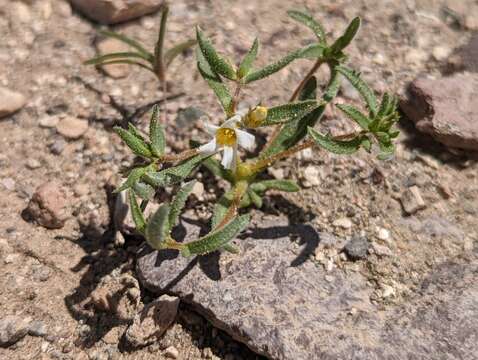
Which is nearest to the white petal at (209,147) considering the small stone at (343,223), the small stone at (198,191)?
the small stone at (198,191)

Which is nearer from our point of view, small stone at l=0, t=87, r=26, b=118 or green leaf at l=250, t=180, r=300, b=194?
green leaf at l=250, t=180, r=300, b=194

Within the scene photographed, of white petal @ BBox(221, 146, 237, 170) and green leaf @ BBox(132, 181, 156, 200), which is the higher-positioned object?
white petal @ BBox(221, 146, 237, 170)

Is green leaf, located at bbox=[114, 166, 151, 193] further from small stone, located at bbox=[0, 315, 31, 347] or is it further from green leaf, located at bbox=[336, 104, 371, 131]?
green leaf, located at bbox=[336, 104, 371, 131]

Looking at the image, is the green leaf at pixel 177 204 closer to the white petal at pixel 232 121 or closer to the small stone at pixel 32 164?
the white petal at pixel 232 121

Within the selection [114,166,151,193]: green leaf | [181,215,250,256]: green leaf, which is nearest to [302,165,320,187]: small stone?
[181,215,250,256]: green leaf

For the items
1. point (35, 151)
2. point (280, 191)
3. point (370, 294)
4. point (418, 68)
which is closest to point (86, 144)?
point (35, 151)
